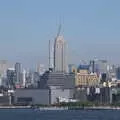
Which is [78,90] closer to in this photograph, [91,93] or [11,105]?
[91,93]

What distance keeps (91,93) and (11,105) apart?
25671 millimetres

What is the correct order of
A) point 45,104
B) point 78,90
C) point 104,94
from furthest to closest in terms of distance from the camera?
point 78,90
point 104,94
point 45,104

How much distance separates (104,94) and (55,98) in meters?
12.2

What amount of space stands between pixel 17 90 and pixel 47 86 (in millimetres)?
10608

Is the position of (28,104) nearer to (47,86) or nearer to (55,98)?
(55,98)

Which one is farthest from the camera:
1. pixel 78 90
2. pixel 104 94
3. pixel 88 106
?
pixel 78 90

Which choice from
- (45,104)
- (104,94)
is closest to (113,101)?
(104,94)

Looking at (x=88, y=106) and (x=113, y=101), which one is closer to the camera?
(x=88, y=106)

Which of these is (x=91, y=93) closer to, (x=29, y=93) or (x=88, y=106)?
(x=29, y=93)

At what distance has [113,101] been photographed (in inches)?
6885

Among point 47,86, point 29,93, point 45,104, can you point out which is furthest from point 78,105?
point 47,86

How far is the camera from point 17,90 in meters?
185

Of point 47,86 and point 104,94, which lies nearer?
point 104,94

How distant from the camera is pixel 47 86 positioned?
7589 inches
